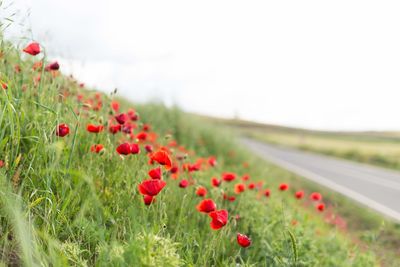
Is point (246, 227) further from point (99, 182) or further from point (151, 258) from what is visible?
point (151, 258)

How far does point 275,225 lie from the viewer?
13.7 ft

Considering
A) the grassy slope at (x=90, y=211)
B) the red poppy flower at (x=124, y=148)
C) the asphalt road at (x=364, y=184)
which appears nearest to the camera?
the grassy slope at (x=90, y=211)

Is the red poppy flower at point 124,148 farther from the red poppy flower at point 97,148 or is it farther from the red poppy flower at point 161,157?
the red poppy flower at point 97,148

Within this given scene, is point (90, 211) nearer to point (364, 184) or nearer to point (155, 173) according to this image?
point (155, 173)

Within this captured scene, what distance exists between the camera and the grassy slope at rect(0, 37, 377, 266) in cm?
217

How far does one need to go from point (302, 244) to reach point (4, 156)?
2334 millimetres

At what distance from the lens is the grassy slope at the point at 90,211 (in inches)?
85.4

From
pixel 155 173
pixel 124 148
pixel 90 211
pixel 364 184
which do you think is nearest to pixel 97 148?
pixel 124 148

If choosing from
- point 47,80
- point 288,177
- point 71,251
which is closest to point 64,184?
point 71,251

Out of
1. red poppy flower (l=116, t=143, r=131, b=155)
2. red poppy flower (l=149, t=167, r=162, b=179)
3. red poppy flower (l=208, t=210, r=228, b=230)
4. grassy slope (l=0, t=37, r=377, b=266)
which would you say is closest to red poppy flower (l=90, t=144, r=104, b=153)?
grassy slope (l=0, t=37, r=377, b=266)

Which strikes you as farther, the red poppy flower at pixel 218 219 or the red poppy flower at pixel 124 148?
the red poppy flower at pixel 124 148

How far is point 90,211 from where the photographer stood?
2.80 meters

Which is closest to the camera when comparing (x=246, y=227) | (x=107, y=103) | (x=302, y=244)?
(x=302, y=244)

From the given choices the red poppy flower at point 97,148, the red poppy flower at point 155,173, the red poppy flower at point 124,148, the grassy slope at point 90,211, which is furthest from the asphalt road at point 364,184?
the red poppy flower at point 155,173
